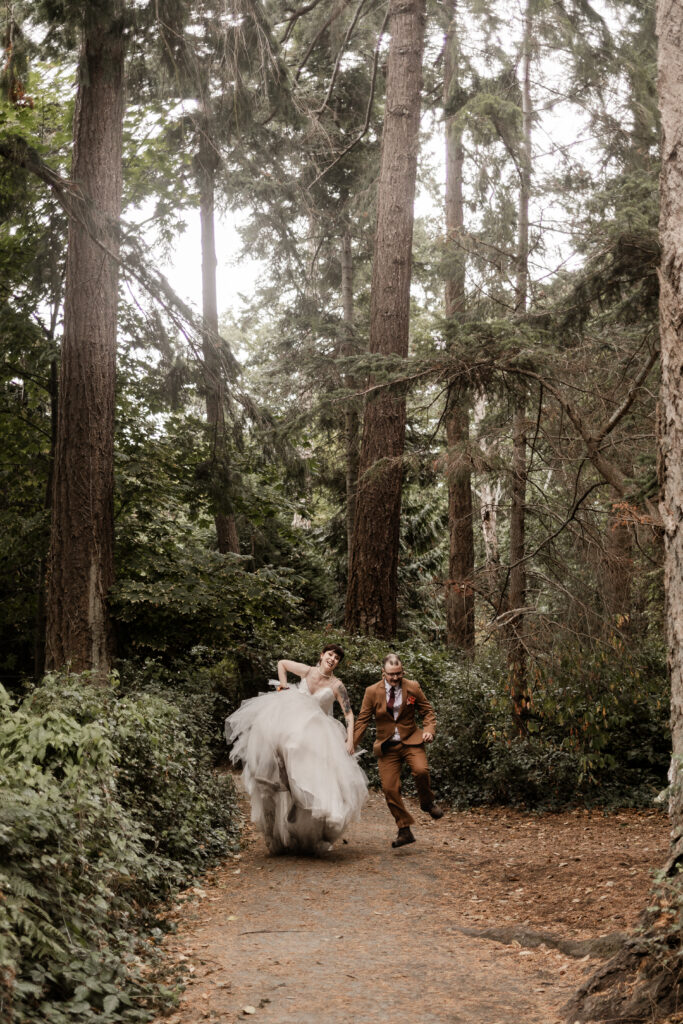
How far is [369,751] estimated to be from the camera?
13.9 meters

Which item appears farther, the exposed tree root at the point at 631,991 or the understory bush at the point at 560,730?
the understory bush at the point at 560,730

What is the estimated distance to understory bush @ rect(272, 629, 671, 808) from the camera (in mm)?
10523

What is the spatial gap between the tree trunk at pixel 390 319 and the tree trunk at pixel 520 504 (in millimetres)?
1949

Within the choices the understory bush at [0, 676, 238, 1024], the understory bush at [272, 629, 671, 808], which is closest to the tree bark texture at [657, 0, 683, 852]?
the understory bush at [0, 676, 238, 1024]

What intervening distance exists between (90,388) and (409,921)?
7547 mm

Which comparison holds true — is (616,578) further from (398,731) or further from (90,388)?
(90,388)

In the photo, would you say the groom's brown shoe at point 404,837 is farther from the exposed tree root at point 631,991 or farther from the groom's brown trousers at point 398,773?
the exposed tree root at point 631,991

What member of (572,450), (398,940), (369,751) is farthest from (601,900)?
(369,751)

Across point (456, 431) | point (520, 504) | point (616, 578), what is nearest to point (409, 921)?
point (616, 578)

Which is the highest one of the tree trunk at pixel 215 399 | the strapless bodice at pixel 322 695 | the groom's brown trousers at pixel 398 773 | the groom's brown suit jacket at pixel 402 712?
the tree trunk at pixel 215 399

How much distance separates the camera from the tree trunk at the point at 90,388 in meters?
11.0

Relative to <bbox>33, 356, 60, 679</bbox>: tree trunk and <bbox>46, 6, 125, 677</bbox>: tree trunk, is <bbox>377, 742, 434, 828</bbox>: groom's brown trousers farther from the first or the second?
<bbox>33, 356, 60, 679</bbox>: tree trunk

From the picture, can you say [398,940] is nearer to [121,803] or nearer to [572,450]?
[121,803]

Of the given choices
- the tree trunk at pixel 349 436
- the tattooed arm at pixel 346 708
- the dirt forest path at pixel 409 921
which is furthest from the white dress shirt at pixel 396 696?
the tree trunk at pixel 349 436
